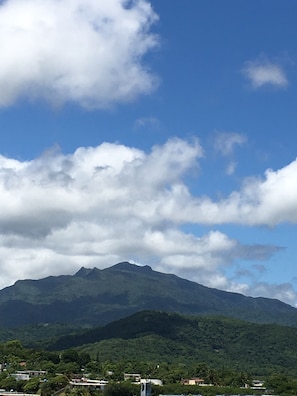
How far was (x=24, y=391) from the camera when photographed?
12181cm

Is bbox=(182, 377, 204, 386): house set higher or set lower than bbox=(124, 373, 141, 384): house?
lower

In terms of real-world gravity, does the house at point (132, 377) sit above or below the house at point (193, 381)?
above

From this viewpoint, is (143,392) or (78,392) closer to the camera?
(143,392)

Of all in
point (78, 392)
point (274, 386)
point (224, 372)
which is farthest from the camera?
point (224, 372)

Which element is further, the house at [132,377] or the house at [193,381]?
the house at [132,377]

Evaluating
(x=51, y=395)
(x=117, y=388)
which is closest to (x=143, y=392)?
(x=117, y=388)

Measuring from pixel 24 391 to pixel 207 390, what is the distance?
33.6 meters

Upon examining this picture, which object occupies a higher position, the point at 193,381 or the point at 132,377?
the point at 132,377

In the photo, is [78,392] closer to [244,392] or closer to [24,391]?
[24,391]

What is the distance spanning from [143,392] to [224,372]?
290 feet

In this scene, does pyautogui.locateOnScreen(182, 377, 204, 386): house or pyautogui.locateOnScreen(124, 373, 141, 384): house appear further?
pyautogui.locateOnScreen(124, 373, 141, 384): house

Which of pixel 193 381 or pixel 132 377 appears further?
pixel 132 377

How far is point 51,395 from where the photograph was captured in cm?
11806

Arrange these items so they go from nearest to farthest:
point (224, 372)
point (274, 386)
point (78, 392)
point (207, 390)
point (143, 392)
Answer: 1. point (143, 392)
2. point (78, 392)
3. point (207, 390)
4. point (274, 386)
5. point (224, 372)
